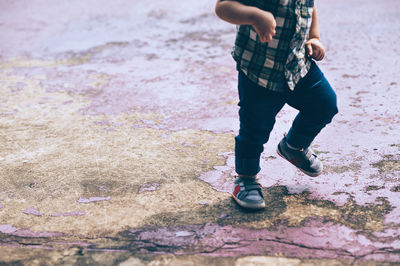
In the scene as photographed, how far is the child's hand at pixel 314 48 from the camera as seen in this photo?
1.38m

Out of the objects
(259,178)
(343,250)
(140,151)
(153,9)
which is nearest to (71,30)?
(153,9)

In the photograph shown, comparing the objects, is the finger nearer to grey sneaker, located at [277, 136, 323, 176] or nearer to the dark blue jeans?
the dark blue jeans

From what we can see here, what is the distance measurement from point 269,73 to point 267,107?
119 mm

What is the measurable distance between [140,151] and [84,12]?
10.4 feet

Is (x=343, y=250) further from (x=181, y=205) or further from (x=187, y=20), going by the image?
(x=187, y=20)

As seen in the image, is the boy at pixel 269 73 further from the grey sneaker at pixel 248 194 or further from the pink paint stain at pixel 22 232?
the pink paint stain at pixel 22 232

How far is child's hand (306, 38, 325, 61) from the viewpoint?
1.38 meters

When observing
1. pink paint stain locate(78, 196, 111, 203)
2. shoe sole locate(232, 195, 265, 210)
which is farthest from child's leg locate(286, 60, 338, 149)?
pink paint stain locate(78, 196, 111, 203)

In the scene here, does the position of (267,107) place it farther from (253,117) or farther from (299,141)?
(299,141)

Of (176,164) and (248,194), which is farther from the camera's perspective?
(176,164)

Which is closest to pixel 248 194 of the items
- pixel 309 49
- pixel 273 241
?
pixel 273 241

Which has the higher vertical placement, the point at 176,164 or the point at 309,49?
the point at 309,49

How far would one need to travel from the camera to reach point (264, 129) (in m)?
1.37

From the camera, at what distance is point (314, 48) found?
141 centimetres
